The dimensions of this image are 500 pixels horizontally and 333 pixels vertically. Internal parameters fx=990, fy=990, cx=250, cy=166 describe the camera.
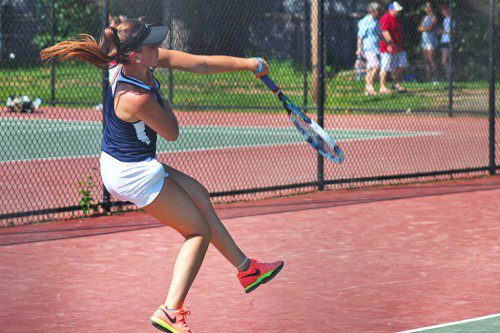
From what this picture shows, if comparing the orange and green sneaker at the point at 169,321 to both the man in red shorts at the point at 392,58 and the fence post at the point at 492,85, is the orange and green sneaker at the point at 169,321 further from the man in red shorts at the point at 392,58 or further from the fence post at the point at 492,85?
the man in red shorts at the point at 392,58

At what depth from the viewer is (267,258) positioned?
24.7 ft

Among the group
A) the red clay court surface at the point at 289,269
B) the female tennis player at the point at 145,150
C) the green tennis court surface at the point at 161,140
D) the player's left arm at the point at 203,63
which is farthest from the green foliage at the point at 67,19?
the female tennis player at the point at 145,150

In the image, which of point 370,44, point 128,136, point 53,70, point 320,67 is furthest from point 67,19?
point 128,136

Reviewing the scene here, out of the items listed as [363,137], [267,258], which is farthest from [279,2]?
[267,258]

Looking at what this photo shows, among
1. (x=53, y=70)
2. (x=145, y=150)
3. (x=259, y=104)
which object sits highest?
(x=53, y=70)

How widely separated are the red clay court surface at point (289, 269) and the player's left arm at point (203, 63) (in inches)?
57.8

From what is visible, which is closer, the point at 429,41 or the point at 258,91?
the point at 258,91

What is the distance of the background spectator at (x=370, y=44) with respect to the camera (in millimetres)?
16188

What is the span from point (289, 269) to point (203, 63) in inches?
84.6

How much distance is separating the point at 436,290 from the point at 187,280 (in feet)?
6.67

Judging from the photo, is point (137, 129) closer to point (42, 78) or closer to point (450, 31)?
point (42, 78)

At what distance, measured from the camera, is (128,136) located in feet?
16.8

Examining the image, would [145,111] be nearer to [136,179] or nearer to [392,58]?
[136,179]

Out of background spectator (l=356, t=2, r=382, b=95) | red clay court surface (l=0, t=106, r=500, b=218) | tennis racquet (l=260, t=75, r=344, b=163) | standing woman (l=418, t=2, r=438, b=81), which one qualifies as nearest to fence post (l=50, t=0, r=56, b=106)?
red clay court surface (l=0, t=106, r=500, b=218)
